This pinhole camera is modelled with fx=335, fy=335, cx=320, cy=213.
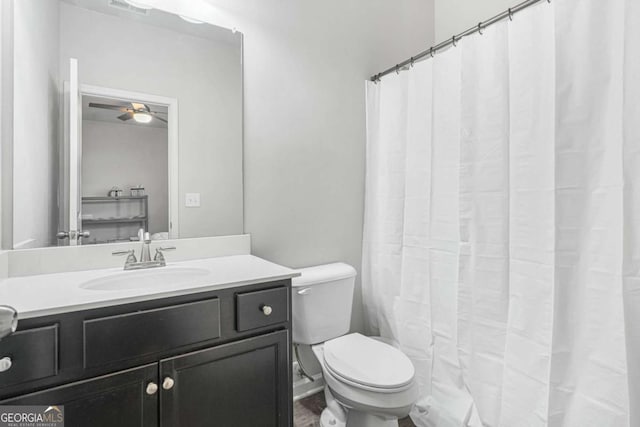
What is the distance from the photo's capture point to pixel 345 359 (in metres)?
1.49

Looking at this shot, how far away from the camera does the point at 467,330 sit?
1520 millimetres

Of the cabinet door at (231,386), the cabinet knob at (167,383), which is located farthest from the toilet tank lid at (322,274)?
the cabinet knob at (167,383)

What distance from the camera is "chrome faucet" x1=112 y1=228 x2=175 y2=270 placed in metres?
1.39

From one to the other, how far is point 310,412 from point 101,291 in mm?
1276

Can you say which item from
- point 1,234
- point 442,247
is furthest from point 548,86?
point 1,234

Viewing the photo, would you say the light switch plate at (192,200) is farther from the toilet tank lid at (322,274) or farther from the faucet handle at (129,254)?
the toilet tank lid at (322,274)

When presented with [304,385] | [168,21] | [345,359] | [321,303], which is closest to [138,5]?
[168,21]

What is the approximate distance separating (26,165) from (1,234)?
Result: 265 millimetres

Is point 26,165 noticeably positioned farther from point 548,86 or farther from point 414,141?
point 548,86

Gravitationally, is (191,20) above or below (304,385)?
above

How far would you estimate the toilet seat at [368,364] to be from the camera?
1323mm

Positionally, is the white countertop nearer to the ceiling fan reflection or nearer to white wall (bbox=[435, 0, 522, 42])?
the ceiling fan reflection

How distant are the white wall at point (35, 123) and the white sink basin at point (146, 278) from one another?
298mm

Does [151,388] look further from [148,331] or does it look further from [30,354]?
[30,354]
